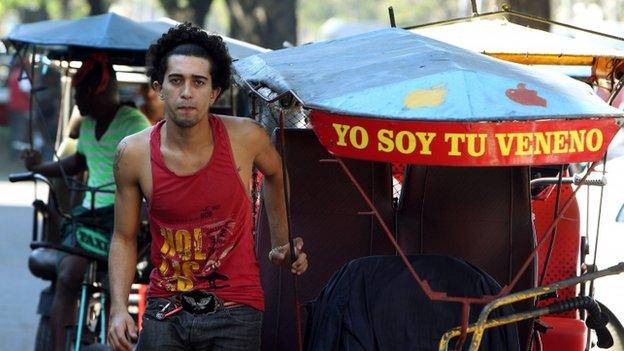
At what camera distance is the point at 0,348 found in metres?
9.34

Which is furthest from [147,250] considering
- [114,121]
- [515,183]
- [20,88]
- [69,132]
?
[20,88]

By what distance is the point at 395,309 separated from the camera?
15.2 ft

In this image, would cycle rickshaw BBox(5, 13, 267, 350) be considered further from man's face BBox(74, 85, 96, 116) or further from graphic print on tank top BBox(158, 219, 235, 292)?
graphic print on tank top BBox(158, 219, 235, 292)

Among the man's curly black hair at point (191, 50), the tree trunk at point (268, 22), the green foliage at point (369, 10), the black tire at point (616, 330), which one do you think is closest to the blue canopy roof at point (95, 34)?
the man's curly black hair at point (191, 50)

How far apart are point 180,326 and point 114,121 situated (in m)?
3.05

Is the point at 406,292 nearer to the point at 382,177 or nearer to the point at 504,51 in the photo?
the point at 382,177

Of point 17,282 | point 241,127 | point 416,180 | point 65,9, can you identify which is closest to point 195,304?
point 241,127

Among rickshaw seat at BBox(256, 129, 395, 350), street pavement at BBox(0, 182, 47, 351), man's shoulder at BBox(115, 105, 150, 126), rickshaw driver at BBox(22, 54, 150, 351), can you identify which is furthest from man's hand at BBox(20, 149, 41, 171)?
rickshaw seat at BBox(256, 129, 395, 350)

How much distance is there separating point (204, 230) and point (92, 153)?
3016 millimetres

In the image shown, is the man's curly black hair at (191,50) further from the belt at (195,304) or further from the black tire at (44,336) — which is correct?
the black tire at (44,336)

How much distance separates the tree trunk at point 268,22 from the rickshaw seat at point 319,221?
8.90 meters

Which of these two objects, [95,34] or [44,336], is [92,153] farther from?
[44,336]

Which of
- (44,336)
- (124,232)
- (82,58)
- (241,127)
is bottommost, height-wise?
(44,336)

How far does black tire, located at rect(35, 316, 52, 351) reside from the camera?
7348mm
